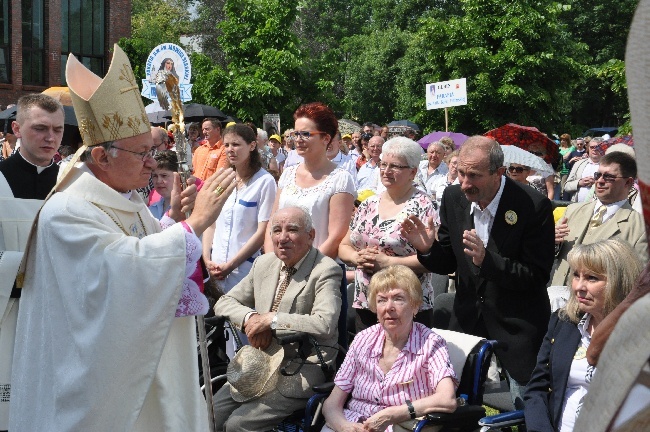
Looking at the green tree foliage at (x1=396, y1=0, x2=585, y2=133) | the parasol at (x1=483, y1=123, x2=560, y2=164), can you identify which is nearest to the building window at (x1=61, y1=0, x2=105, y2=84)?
the green tree foliage at (x1=396, y1=0, x2=585, y2=133)

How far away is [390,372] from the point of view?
4.96m

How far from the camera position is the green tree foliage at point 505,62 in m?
28.6

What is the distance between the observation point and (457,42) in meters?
29.9

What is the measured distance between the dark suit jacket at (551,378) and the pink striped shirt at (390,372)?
523 millimetres

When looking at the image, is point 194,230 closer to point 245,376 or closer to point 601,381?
point 245,376

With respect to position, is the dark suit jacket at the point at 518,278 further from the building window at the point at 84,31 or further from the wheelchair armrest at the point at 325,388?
the building window at the point at 84,31

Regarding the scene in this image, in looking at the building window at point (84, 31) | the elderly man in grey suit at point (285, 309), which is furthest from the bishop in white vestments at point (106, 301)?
the building window at point (84, 31)

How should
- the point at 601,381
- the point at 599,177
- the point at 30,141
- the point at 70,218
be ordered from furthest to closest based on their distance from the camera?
the point at 599,177, the point at 30,141, the point at 70,218, the point at 601,381

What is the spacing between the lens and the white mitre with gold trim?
11.9 feet

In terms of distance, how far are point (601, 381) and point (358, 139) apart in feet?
51.1

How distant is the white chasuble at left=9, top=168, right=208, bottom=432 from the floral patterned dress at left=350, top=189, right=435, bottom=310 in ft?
7.69

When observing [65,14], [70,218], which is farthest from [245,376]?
[65,14]

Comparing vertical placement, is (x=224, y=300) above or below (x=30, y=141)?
below

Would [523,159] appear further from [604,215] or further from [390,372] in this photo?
[390,372]
